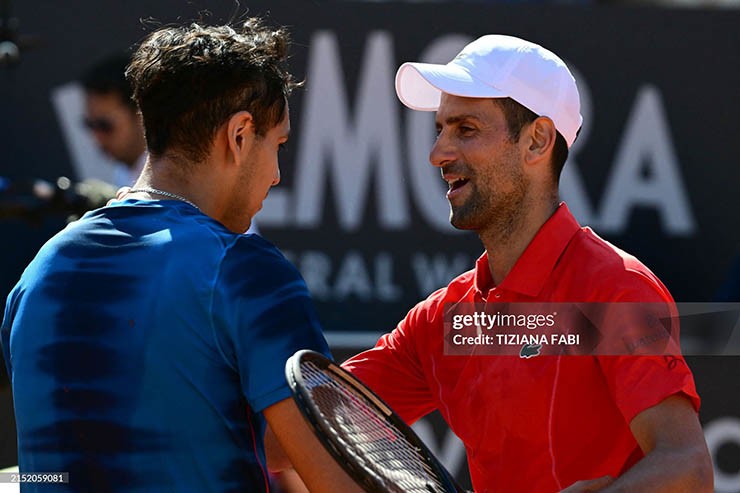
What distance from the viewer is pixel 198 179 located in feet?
6.82

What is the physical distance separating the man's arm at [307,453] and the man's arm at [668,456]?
49 centimetres

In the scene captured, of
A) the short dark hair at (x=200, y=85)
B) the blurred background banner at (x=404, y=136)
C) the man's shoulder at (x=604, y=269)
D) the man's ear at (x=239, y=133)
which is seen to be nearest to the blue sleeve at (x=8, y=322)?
the short dark hair at (x=200, y=85)

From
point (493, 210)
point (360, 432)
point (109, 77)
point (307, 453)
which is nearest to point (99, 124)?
point (109, 77)

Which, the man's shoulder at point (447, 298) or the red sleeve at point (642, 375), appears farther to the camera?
the man's shoulder at point (447, 298)

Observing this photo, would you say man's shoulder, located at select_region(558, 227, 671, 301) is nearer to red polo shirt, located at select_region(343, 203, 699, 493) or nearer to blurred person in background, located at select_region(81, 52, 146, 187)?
red polo shirt, located at select_region(343, 203, 699, 493)

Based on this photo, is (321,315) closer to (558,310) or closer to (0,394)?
(0,394)

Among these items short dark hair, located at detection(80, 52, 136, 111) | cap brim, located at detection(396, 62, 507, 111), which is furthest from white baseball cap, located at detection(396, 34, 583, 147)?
short dark hair, located at detection(80, 52, 136, 111)

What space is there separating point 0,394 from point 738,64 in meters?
3.51

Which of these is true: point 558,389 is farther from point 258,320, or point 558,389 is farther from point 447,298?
point 258,320

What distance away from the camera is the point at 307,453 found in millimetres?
1857

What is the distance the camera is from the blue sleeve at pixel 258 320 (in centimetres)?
186

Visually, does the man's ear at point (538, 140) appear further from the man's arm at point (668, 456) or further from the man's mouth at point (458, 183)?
the man's arm at point (668, 456)

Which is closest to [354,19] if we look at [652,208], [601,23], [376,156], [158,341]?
[376,156]

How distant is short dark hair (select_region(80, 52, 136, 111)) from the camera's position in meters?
5.09
